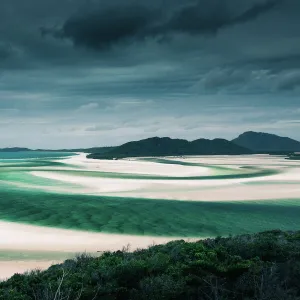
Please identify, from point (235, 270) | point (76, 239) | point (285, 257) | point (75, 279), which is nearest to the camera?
point (75, 279)

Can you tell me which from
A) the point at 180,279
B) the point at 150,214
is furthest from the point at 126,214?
the point at 180,279

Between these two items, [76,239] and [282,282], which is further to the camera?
[76,239]

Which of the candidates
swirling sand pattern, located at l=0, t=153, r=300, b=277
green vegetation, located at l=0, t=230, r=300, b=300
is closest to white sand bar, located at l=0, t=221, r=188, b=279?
swirling sand pattern, located at l=0, t=153, r=300, b=277

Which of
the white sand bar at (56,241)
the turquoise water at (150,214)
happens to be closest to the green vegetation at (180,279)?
the white sand bar at (56,241)

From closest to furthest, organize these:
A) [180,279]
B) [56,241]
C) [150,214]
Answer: [180,279] → [56,241] → [150,214]

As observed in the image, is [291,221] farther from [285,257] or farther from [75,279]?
[75,279]

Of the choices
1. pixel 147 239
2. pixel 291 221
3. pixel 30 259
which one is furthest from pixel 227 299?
pixel 291 221

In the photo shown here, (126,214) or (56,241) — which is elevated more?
(126,214)

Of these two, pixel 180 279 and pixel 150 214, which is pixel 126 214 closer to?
pixel 150 214
